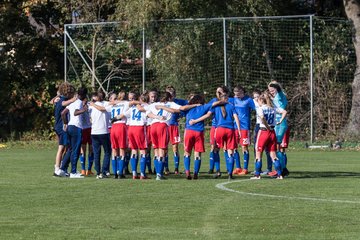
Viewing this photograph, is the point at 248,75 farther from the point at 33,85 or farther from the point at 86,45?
the point at 33,85

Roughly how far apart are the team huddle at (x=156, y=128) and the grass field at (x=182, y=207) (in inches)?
20.8

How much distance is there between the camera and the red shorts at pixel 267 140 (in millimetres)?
20734

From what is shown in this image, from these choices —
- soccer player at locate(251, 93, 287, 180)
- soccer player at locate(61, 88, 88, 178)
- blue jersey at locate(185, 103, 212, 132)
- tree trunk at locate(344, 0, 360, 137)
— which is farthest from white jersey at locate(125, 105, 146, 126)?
tree trunk at locate(344, 0, 360, 137)

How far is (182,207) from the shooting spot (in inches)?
609

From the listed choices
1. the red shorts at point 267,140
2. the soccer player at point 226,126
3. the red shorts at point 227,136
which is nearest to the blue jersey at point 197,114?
the soccer player at point 226,126

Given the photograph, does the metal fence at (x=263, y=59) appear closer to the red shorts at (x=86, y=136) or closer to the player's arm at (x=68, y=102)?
the red shorts at (x=86, y=136)

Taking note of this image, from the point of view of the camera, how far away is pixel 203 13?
125 feet

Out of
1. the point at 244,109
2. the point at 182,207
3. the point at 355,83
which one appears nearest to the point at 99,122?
the point at 244,109

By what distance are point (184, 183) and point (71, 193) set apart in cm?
296

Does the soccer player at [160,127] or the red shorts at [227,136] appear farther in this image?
the red shorts at [227,136]

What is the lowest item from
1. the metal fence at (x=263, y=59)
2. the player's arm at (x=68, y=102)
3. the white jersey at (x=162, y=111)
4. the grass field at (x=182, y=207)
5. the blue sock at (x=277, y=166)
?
the grass field at (x=182, y=207)

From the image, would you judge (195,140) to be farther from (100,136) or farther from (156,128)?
(100,136)

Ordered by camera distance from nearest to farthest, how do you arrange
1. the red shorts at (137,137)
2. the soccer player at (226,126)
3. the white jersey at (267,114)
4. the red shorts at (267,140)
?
the white jersey at (267,114) → the red shorts at (267,140) → the red shorts at (137,137) → the soccer player at (226,126)

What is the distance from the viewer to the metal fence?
3678cm
